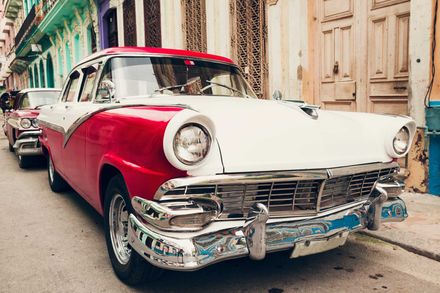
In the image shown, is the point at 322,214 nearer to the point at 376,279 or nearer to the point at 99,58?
the point at 376,279

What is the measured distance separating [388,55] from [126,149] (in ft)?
13.6

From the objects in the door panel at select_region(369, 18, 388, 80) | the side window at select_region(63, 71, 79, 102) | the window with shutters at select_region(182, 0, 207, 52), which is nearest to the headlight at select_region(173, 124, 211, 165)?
the side window at select_region(63, 71, 79, 102)

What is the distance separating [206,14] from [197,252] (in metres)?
7.75

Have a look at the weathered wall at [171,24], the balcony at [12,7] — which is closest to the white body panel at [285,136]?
the weathered wall at [171,24]

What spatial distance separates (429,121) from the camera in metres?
4.76

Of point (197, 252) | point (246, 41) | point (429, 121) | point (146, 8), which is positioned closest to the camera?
point (197, 252)

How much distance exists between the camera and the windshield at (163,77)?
3.33 metres

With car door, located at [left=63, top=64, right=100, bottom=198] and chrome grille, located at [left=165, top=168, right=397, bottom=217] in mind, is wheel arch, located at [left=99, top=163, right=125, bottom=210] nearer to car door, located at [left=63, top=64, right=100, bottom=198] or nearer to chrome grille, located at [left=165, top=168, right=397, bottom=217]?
car door, located at [left=63, top=64, right=100, bottom=198]

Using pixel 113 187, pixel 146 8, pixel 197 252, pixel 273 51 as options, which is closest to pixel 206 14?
pixel 273 51

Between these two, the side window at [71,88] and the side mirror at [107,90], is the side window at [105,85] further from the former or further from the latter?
the side window at [71,88]

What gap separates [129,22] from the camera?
13.5 meters

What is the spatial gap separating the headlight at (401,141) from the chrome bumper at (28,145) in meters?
5.80

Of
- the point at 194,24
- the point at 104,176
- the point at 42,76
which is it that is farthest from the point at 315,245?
the point at 42,76

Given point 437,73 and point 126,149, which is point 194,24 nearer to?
point 437,73
